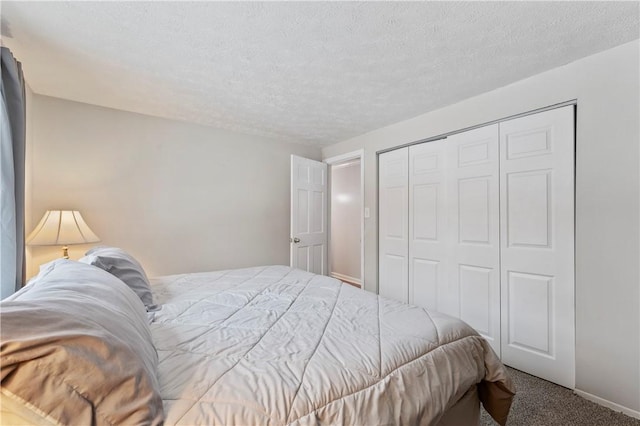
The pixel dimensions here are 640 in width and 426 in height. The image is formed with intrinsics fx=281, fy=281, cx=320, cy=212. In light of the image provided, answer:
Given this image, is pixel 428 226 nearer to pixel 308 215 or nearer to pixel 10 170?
pixel 308 215

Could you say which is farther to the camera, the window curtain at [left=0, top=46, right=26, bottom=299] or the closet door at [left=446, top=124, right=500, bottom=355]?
the closet door at [left=446, top=124, right=500, bottom=355]

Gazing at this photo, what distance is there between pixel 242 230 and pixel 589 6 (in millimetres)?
3525

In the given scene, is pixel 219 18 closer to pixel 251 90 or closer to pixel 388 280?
pixel 251 90

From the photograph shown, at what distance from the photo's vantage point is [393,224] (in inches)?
133

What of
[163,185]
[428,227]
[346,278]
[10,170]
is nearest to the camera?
[10,170]

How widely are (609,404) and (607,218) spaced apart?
119cm

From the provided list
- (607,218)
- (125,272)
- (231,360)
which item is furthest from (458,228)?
(125,272)

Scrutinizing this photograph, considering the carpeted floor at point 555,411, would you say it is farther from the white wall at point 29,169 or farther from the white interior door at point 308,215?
the white wall at point 29,169

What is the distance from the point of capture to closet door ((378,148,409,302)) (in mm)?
3232

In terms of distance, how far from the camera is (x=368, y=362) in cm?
104

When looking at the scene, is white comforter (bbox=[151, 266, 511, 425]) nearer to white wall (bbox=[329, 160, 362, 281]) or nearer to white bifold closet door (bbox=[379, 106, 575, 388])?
white bifold closet door (bbox=[379, 106, 575, 388])

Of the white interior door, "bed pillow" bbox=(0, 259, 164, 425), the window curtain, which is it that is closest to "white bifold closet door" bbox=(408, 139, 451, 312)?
the white interior door

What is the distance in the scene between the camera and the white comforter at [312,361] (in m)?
0.83

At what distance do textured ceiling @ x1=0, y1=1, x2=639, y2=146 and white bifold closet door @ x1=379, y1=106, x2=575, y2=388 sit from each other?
1.70ft
